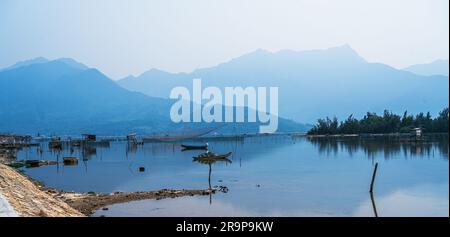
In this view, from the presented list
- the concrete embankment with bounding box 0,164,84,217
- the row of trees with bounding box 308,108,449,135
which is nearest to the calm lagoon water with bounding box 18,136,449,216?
the concrete embankment with bounding box 0,164,84,217

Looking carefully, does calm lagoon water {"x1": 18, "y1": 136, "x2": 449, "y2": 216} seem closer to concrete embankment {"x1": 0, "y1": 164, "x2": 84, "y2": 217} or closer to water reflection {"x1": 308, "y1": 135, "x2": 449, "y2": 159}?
concrete embankment {"x1": 0, "y1": 164, "x2": 84, "y2": 217}

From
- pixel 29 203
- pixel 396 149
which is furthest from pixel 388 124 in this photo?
pixel 29 203

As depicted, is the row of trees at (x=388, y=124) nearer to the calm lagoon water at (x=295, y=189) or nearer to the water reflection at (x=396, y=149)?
the water reflection at (x=396, y=149)

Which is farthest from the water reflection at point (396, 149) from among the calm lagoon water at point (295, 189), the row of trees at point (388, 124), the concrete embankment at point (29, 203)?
the concrete embankment at point (29, 203)

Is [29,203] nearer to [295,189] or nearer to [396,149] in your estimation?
[295,189]

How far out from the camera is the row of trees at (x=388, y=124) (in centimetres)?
9728

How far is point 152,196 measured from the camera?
78.5 feet

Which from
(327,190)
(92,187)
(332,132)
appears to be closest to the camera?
(327,190)

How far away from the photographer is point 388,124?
348 ft

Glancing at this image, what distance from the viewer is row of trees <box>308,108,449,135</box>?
97275 millimetres

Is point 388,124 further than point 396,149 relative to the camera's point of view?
Yes

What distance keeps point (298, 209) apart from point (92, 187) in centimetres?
1554
